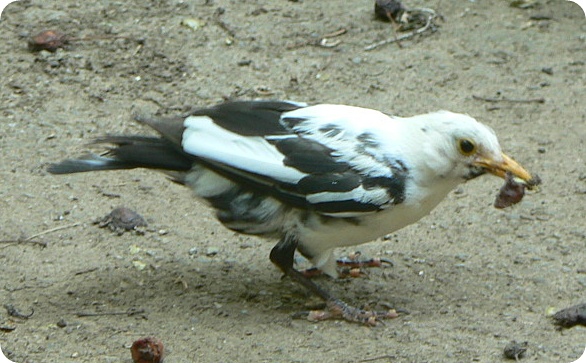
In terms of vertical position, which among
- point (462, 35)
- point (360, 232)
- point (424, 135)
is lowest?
point (462, 35)

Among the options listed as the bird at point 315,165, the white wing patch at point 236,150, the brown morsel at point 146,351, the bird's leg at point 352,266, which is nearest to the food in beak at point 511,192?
the bird at point 315,165

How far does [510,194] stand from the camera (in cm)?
571

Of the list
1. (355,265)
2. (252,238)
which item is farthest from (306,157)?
(252,238)

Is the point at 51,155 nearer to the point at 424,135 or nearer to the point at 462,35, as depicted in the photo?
the point at 424,135

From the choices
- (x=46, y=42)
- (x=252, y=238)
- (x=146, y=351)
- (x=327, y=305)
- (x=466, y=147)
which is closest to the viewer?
(x=146, y=351)

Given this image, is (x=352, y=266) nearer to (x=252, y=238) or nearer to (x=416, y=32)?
(x=252, y=238)

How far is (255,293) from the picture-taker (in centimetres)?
555

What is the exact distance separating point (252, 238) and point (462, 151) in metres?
1.43

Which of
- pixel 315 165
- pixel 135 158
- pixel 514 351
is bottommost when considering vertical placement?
pixel 514 351

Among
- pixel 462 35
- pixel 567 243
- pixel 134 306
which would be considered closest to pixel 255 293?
pixel 134 306

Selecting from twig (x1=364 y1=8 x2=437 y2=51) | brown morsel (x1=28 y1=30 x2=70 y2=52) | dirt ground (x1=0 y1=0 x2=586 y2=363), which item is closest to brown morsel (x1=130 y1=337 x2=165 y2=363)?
dirt ground (x1=0 y1=0 x2=586 y2=363)

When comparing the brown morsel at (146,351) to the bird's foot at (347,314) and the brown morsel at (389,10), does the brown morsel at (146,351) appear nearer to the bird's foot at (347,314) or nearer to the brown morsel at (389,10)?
the bird's foot at (347,314)

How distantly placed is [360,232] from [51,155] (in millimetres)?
2141

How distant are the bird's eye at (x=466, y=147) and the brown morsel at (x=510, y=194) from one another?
65cm
